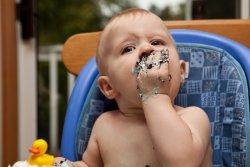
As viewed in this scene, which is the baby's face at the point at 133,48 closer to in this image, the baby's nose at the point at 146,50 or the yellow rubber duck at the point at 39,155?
the baby's nose at the point at 146,50

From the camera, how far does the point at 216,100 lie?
84 centimetres

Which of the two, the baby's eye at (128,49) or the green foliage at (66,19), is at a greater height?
the green foliage at (66,19)

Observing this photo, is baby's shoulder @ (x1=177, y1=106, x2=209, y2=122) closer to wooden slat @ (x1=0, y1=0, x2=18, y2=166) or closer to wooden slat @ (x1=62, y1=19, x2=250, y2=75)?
wooden slat @ (x1=62, y1=19, x2=250, y2=75)

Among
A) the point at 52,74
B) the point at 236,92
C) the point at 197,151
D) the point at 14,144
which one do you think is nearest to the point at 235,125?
the point at 236,92

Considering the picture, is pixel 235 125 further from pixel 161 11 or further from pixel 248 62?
pixel 161 11

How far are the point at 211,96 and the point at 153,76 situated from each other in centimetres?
27

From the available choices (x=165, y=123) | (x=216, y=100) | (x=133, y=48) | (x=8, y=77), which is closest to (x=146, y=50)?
(x=133, y=48)

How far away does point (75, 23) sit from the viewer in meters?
3.01

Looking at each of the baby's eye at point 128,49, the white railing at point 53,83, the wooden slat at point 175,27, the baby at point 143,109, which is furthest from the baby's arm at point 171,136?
the white railing at point 53,83

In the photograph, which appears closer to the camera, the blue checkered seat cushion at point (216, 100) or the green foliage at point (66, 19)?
the blue checkered seat cushion at point (216, 100)

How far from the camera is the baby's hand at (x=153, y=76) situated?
0.62m

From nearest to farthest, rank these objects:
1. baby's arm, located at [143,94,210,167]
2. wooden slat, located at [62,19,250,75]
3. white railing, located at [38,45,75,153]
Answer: baby's arm, located at [143,94,210,167] → wooden slat, located at [62,19,250,75] → white railing, located at [38,45,75,153]

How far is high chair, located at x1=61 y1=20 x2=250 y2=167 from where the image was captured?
0.79 m

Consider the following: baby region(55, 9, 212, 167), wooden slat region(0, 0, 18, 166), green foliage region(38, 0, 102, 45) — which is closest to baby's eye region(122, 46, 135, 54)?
baby region(55, 9, 212, 167)
